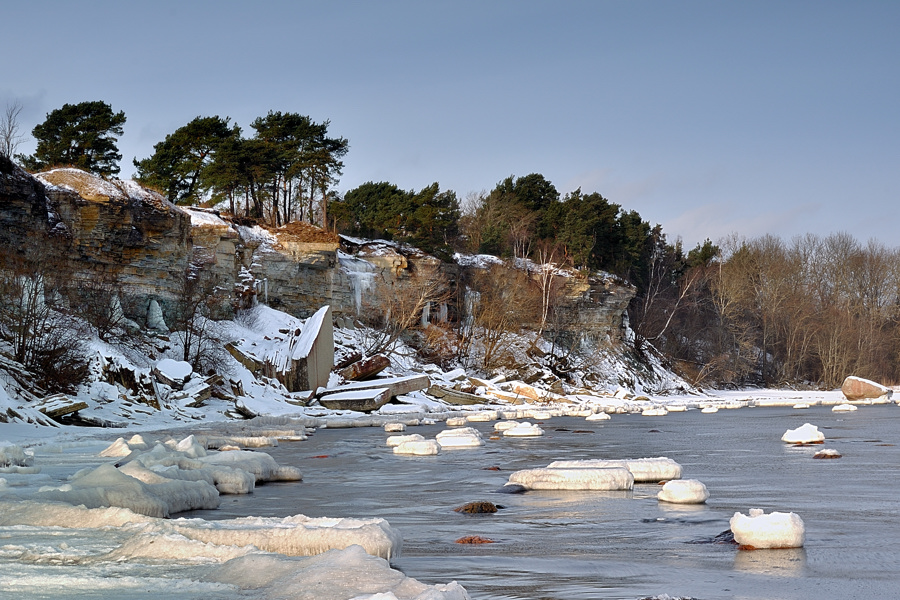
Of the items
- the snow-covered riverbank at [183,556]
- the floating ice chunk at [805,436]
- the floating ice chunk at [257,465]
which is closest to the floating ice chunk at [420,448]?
the floating ice chunk at [257,465]

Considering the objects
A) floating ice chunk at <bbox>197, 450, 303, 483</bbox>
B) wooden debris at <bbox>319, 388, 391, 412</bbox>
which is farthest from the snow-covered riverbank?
wooden debris at <bbox>319, 388, 391, 412</bbox>

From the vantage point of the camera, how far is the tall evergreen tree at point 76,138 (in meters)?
41.4

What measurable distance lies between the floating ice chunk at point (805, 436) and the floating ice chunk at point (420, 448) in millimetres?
7378

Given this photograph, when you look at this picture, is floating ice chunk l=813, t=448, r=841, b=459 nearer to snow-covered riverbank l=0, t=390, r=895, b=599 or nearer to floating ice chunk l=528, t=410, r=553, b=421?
snow-covered riverbank l=0, t=390, r=895, b=599

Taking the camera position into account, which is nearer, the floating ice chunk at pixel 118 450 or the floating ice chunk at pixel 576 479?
the floating ice chunk at pixel 576 479

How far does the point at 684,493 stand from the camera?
8375mm

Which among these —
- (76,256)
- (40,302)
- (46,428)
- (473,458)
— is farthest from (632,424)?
(76,256)

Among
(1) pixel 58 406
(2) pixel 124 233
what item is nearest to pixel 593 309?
(2) pixel 124 233

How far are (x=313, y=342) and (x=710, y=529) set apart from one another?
25696mm

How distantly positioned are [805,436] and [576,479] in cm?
893

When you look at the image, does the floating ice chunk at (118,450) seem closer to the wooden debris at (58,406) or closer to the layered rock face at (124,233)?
the wooden debris at (58,406)

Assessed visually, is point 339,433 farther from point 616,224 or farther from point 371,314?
point 616,224

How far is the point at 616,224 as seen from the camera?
Result: 217 feet

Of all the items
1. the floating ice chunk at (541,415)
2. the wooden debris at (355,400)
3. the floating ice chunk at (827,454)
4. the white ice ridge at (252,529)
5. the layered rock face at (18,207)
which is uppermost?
the layered rock face at (18,207)
